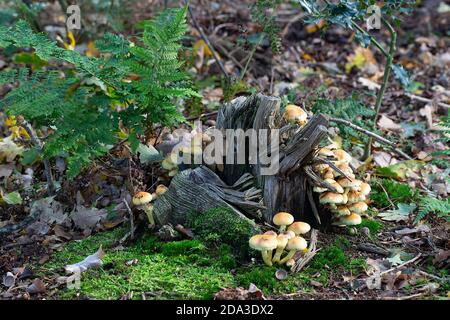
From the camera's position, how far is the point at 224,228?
4656 mm

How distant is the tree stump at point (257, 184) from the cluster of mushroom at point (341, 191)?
0.33 ft

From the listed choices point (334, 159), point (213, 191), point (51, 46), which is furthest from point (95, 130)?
point (334, 159)

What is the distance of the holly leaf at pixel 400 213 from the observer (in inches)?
206

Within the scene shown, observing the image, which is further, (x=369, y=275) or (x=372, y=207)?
(x=372, y=207)

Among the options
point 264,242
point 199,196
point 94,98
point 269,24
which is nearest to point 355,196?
point 264,242

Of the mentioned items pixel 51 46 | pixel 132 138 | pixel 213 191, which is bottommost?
pixel 213 191

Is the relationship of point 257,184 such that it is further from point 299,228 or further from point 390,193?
point 390,193

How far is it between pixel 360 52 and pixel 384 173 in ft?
12.2

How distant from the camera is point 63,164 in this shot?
5.90m

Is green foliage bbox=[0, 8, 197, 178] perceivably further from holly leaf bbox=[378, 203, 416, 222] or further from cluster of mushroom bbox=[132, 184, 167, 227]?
holly leaf bbox=[378, 203, 416, 222]

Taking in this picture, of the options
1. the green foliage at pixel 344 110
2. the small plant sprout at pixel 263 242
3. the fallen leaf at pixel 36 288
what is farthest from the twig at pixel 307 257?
the fallen leaf at pixel 36 288

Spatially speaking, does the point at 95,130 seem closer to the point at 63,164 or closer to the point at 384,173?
the point at 63,164

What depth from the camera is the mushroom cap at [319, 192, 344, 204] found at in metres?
4.53

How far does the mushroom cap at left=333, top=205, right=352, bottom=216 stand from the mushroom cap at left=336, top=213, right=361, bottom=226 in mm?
35
